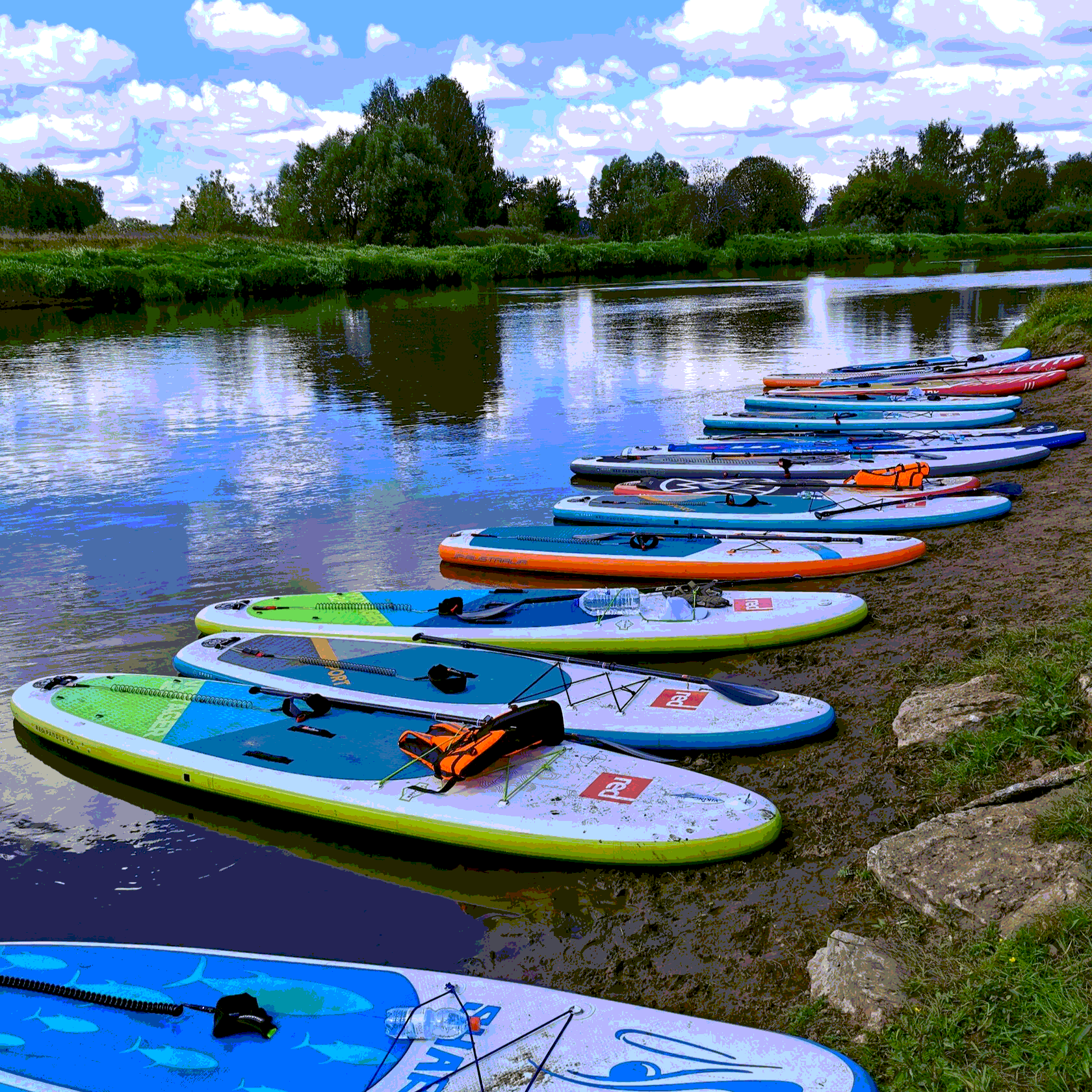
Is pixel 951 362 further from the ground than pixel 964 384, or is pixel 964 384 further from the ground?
pixel 951 362

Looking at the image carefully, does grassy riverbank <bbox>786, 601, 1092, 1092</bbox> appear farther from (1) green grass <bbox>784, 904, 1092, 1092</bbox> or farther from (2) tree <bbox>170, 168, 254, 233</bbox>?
(2) tree <bbox>170, 168, 254, 233</bbox>

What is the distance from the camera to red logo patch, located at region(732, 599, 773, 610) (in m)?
7.30

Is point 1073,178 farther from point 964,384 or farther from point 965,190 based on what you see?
point 964,384

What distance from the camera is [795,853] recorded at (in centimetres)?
470

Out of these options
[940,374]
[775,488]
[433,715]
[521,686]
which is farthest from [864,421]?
[433,715]

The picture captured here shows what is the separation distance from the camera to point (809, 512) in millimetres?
9391

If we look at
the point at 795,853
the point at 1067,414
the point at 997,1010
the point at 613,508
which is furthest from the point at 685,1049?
the point at 1067,414

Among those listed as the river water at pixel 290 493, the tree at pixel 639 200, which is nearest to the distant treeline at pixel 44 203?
the river water at pixel 290 493

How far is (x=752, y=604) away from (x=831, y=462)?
13.8 ft

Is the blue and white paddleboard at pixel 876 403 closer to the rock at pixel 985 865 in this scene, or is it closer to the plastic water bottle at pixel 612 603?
the plastic water bottle at pixel 612 603

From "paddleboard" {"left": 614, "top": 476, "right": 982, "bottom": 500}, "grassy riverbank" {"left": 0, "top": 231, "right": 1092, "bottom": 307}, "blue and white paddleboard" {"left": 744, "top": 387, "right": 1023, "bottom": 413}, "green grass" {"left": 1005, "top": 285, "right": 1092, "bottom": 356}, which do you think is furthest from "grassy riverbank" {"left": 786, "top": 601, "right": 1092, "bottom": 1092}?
"grassy riverbank" {"left": 0, "top": 231, "right": 1092, "bottom": 307}

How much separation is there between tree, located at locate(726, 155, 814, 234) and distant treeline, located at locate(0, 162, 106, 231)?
43.6 m

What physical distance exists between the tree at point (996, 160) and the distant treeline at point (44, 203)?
72829 mm

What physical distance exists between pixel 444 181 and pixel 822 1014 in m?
61.1
